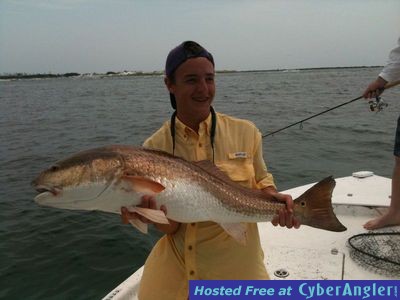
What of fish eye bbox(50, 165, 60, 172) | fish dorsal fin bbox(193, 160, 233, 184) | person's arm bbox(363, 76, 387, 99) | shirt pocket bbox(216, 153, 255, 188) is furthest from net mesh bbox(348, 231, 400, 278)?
fish eye bbox(50, 165, 60, 172)

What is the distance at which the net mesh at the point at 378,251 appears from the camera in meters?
4.08

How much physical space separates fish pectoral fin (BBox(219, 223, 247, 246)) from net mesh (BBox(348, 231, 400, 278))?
1875 millimetres

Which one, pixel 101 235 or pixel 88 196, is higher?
pixel 88 196

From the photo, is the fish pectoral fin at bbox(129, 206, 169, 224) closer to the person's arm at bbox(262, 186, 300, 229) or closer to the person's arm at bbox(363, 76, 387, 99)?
the person's arm at bbox(262, 186, 300, 229)

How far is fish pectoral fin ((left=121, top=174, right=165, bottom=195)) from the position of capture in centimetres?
268

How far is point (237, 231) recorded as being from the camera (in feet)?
9.72

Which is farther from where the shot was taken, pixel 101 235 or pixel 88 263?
pixel 101 235

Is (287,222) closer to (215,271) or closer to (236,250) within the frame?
(236,250)

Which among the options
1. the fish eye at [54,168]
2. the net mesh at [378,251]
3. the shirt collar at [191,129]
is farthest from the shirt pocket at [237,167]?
the net mesh at [378,251]

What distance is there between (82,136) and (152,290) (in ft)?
53.7

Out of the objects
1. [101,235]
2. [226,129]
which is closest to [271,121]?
[101,235]

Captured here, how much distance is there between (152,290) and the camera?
314cm

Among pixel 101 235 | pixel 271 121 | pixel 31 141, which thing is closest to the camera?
pixel 101 235

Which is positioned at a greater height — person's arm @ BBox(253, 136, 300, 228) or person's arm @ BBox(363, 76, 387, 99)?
person's arm @ BBox(363, 76, 387, 99)
